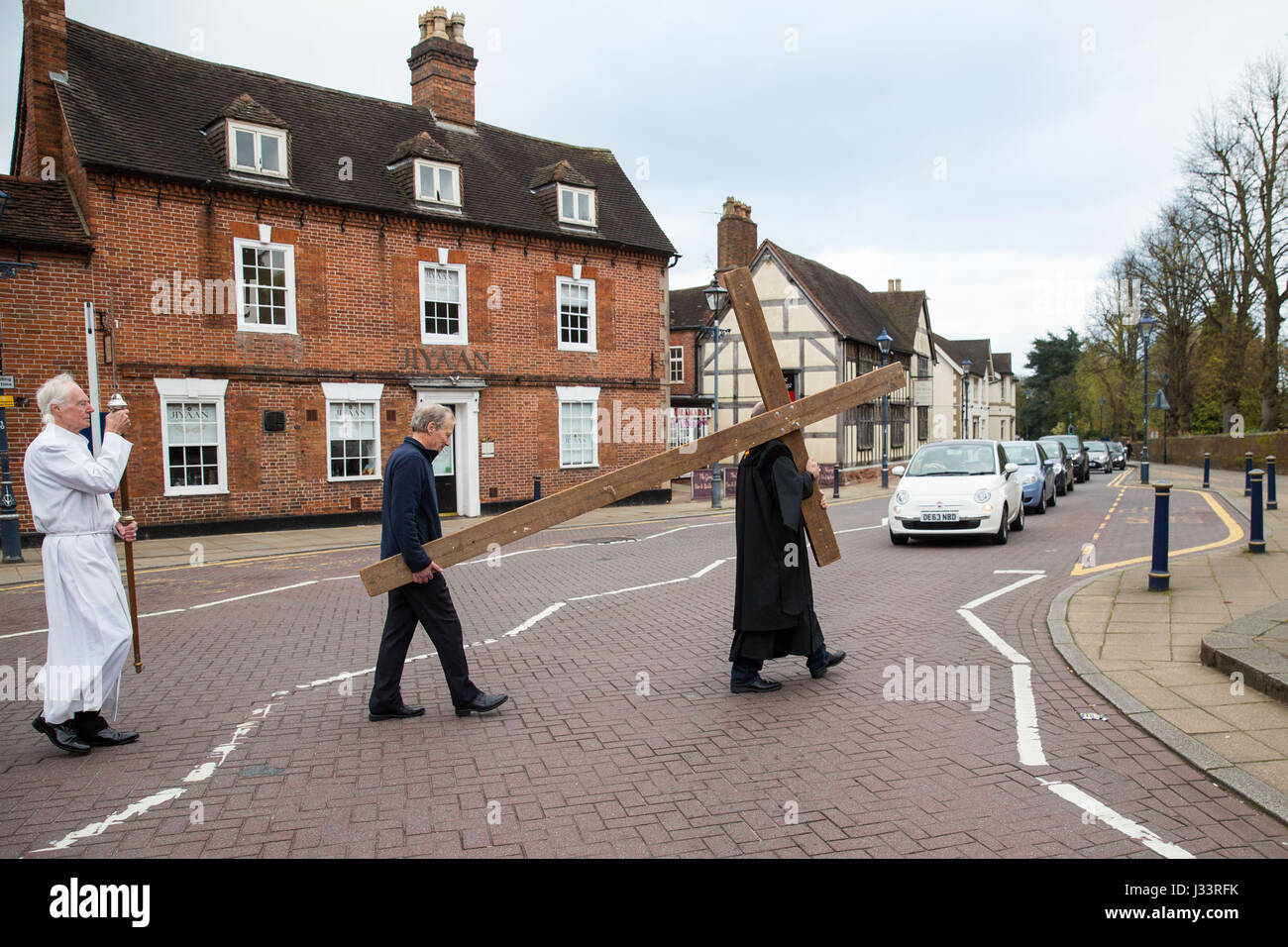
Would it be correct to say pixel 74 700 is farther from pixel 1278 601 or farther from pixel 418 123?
pixel 418 123

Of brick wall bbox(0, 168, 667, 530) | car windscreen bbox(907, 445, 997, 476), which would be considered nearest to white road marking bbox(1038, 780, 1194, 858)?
car windscreen bbox(907, 445, 997, 476)

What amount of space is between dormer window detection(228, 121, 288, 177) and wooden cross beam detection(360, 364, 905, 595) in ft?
51.0

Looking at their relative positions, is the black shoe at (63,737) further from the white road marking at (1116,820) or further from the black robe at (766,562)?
the white road marking at (1116,820)

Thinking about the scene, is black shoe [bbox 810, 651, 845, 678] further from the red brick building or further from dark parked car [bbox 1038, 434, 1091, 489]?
dark parked car [bbox 1038, 434, 1091, 489]

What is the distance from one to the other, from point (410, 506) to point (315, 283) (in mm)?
15078

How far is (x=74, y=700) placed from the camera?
4.80 m

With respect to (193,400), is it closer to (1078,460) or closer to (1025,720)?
(1025,720)

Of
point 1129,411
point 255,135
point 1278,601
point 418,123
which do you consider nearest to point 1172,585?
point 1278,601

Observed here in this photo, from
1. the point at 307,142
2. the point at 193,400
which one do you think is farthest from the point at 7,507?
the point at 307,142

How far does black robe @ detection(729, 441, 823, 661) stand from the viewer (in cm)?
564

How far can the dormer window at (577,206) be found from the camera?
2280 cm

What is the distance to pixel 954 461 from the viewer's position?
14.5 m

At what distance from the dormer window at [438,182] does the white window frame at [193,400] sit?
6.37m
